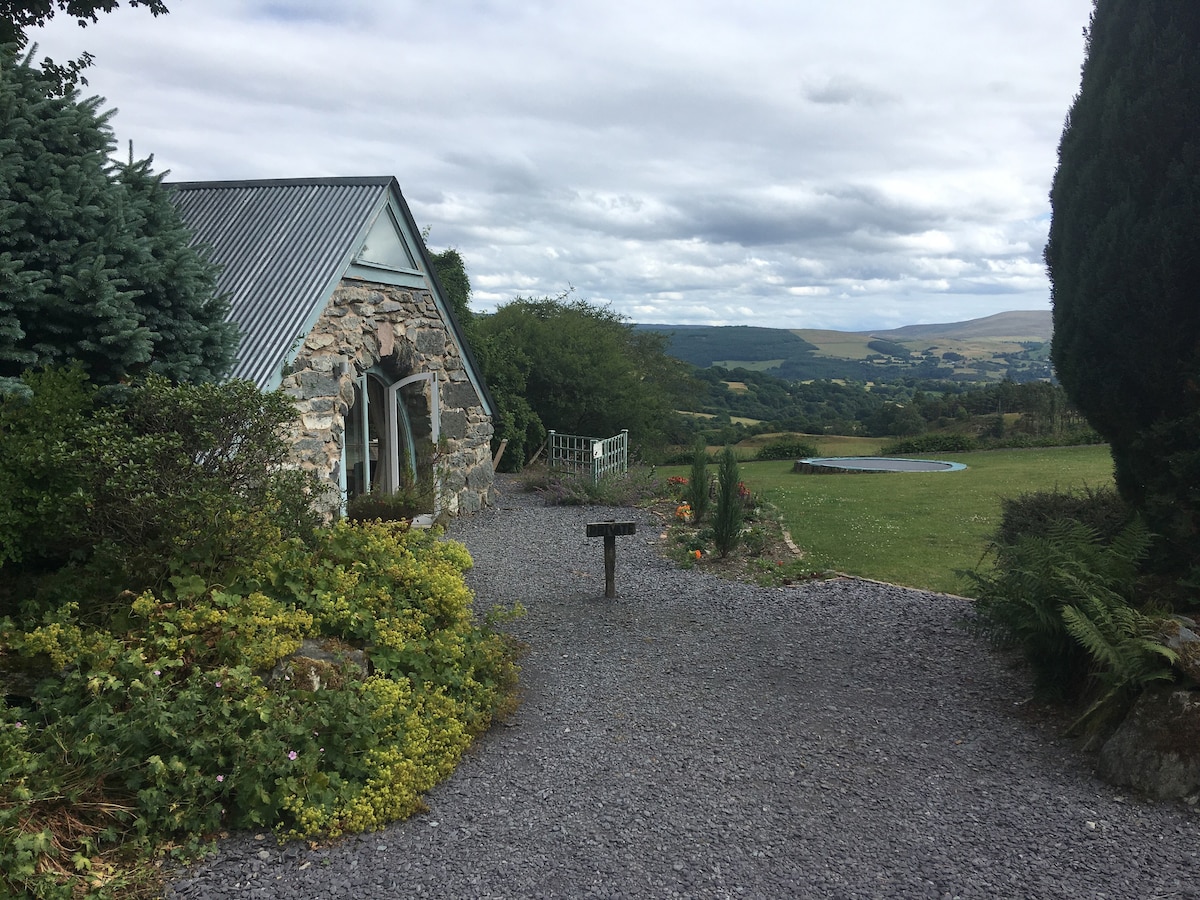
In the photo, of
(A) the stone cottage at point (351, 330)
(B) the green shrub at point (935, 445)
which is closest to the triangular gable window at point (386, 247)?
(A) the stone cottage at point (351, 330)

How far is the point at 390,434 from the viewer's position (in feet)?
37.8

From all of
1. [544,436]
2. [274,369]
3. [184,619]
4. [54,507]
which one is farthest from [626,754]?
[544,436]

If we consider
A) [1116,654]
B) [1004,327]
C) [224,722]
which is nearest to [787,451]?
[1116,654]

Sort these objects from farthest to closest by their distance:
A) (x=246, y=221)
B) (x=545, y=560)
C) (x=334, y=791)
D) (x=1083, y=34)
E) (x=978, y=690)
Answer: (x=246, y=221) < (x=545, y=560) < (x=1083, y=34) < (x=978, y=690) < (x=334, y=791)

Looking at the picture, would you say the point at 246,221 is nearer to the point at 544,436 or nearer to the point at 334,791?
the point at 334,791

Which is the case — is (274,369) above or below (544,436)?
above

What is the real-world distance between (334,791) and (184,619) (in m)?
1.33

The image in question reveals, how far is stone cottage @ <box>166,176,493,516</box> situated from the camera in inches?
360

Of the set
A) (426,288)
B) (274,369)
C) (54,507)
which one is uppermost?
(426,288)

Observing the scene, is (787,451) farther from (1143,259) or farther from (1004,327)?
(1004,327)

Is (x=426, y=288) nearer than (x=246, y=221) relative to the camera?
No

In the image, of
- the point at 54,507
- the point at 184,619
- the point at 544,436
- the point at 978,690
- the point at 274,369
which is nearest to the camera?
the point at 184,619

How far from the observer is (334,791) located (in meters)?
3.78

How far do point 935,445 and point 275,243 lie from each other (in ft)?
81.1
